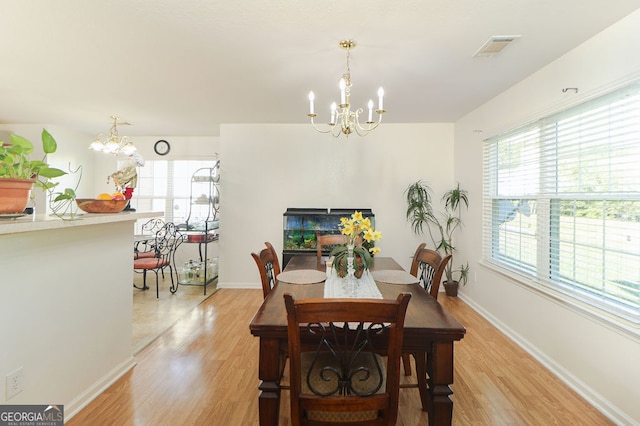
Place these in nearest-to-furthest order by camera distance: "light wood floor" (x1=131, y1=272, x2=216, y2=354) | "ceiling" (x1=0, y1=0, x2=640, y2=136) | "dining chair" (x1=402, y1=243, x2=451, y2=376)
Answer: "ceiling" (x1=0, y1=0, x2=640, y2=136) < "dining chair" (x1=402, y1=243, x2=451, y2=376) < "light wood floor" (x1=131, y1=272, x2=216, y2=354)

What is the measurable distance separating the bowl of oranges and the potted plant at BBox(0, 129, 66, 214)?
553 mm

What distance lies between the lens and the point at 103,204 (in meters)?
2.06

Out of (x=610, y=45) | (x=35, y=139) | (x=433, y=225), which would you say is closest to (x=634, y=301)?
(x=610, y=45)

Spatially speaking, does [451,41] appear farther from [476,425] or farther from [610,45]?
[476,425]

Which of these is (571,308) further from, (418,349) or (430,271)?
(418,349)

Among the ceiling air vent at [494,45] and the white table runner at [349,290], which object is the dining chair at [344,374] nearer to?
the white table runner at [349,290]

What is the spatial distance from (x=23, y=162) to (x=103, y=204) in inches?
26.0

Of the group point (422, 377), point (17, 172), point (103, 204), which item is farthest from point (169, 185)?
point (422, 377)

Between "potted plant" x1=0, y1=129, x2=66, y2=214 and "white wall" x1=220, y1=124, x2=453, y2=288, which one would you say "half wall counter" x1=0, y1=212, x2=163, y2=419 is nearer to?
"potted plant" x1=0, y1=129, x2=66, y2=214

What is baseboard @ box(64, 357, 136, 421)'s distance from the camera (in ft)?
5.89

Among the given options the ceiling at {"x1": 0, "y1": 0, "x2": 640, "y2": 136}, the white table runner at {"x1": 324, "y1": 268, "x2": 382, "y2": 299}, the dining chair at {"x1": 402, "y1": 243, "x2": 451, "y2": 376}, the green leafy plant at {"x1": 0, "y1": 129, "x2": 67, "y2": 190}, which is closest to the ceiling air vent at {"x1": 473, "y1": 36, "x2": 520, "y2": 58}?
the ceiling at {"x1": 0, "y1": 0, "x2": 640, "y2": 136}

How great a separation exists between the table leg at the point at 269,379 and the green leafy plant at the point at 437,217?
3.40 m

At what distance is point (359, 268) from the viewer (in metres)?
2.06

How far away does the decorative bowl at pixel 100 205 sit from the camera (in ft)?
6.55
